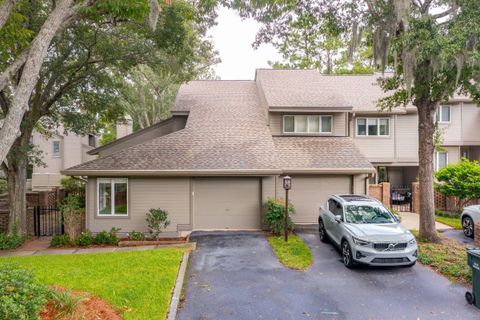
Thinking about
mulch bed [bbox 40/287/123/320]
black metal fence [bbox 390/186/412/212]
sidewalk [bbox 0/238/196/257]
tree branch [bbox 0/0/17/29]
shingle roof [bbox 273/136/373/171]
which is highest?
tree branch [bbox 0/0/17/29]

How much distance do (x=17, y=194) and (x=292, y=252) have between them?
1099 cm

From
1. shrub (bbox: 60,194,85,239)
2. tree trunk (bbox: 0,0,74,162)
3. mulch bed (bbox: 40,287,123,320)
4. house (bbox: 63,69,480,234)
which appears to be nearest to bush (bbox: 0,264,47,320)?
mulch bed (bbox: 40,287,123,320)

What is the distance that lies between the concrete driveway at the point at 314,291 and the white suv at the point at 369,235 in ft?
1.47

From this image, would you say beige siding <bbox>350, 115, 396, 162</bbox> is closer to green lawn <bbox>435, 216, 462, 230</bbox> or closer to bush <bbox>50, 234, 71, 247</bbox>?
green lawn <bbox>435, 216, 462, 230</bbox>

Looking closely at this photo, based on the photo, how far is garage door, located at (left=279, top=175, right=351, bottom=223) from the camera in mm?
13672

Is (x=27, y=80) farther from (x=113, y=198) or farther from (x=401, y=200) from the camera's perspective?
(x=401, y=200)

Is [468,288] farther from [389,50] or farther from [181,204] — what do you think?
[181,204]

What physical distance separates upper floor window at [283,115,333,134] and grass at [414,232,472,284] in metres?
6.86

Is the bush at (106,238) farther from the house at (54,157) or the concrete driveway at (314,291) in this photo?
the house at (54,157)

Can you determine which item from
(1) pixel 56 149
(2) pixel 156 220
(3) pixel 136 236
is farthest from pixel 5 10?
(1) pixel 56 149

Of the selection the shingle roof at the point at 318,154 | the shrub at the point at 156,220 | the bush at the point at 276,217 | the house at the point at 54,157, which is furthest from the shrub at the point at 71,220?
the house at the point at 54,157

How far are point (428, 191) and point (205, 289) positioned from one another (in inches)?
341

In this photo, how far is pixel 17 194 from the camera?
12.3 meters

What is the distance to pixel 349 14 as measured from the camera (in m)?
11.5
